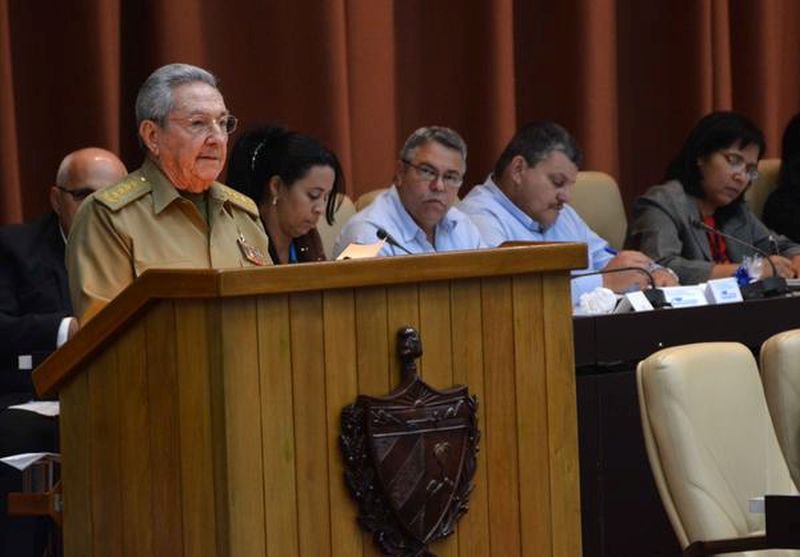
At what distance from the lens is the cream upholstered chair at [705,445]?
12.7 ft

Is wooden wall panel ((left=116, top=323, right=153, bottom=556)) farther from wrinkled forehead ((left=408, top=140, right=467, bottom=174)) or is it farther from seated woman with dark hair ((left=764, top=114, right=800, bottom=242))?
seated woman with dark hair ((left=764, top=114, right=800, bottom=242))

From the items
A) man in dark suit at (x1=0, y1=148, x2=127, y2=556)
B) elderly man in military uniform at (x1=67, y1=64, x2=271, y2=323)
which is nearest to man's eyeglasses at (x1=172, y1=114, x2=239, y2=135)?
elderly man in military uniform at (x1=67, y1=64, x2=271, y2=323)

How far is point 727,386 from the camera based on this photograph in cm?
403

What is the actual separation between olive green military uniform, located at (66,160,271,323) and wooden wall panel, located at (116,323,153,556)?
609 mm

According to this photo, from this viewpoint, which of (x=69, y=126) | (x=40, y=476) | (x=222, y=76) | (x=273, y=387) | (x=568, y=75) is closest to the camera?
(x=273, y=387)

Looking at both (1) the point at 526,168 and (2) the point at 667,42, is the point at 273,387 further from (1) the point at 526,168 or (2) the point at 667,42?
(2) the point at 667,42

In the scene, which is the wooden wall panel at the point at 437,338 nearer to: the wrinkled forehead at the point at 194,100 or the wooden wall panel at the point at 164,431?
the wooden wall panel at the point at 164,431

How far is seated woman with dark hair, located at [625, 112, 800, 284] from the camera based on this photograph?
644 cm

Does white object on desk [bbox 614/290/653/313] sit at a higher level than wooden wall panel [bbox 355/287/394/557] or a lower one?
higher

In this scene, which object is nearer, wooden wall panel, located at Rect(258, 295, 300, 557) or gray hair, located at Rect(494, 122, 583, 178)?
wooden wall panel, located at Rect(258, 295, 300, 557)

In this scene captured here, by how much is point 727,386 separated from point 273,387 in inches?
55.4

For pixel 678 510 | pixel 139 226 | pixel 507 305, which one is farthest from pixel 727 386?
pixel 139 226

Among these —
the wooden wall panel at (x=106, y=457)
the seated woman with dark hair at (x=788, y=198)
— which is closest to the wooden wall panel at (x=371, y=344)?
the wooden wall panel at (x=106, y=457)

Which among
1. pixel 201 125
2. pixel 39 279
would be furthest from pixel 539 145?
pixel 201 125
